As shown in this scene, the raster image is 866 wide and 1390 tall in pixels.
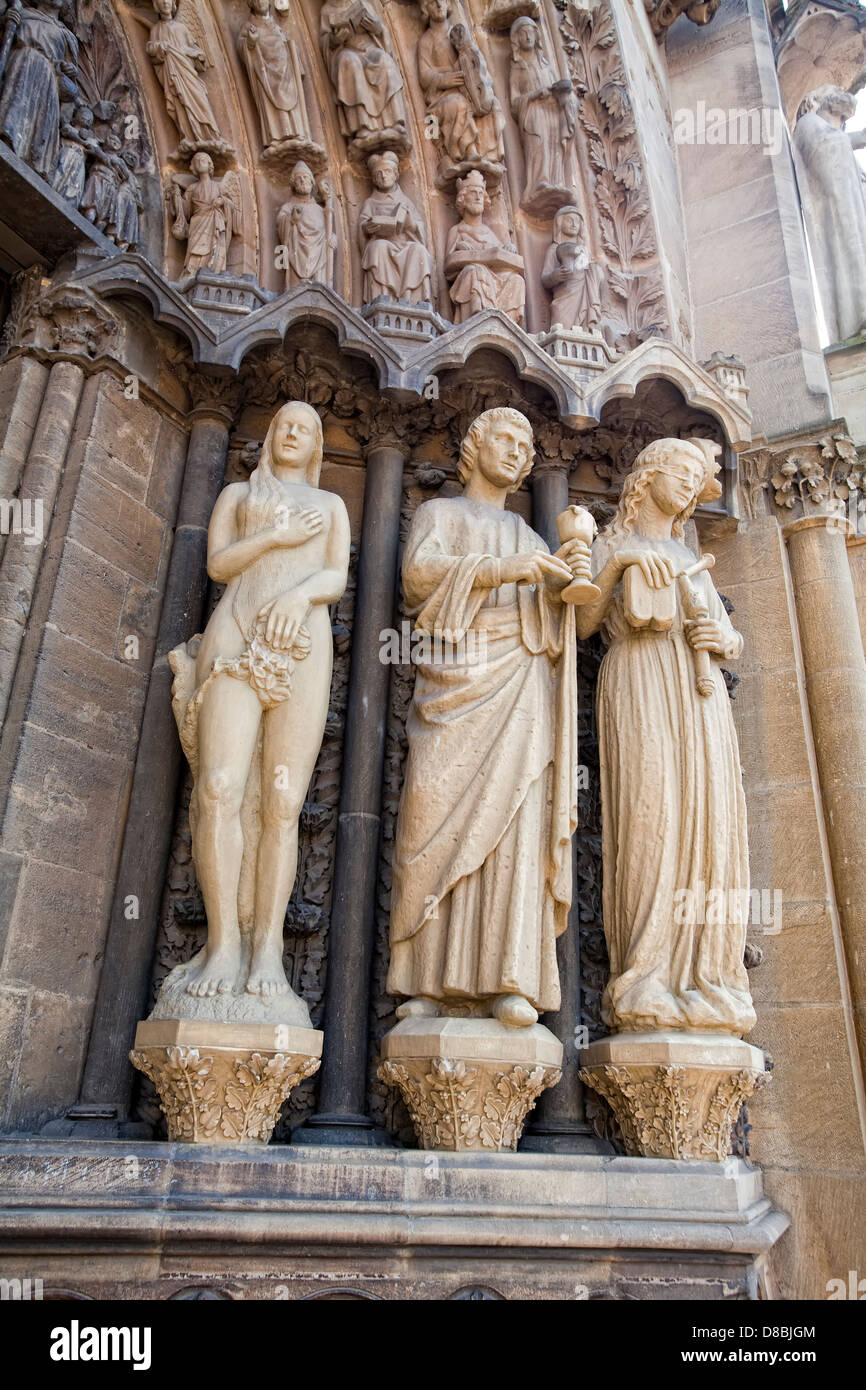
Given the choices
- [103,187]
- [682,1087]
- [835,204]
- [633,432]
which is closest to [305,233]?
[103,187]

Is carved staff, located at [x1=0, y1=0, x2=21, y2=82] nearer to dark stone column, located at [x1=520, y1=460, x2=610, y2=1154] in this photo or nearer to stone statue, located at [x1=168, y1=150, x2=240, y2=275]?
stone statue, located at [x1=168, y1=150, x2=240, y2=275]

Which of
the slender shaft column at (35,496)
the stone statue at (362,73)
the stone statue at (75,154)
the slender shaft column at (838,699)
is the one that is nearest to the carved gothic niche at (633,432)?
the slender shaft column at (838,699)

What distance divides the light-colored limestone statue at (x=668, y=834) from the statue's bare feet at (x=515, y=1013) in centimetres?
41

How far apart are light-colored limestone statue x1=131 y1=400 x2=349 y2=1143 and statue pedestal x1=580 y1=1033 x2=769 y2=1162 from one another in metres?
1.20

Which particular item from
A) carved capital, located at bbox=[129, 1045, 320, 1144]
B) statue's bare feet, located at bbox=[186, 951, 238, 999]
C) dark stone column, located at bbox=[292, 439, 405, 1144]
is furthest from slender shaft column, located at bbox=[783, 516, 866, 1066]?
statue's bare feet, located at bbox=[186, 951, 238, 999]

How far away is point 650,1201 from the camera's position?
136 inches

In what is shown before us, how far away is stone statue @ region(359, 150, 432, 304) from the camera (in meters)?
5.58

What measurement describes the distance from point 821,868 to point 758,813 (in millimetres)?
410

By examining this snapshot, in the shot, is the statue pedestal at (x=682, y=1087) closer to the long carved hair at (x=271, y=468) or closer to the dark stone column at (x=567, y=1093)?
the dark stone column at (x=567, y=1093)

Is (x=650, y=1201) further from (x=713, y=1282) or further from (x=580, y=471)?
(x=580, y=471)

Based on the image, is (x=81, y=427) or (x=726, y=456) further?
(x=726, y=456)

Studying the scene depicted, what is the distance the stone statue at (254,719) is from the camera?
3742mm

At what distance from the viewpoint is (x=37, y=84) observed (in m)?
5.01
